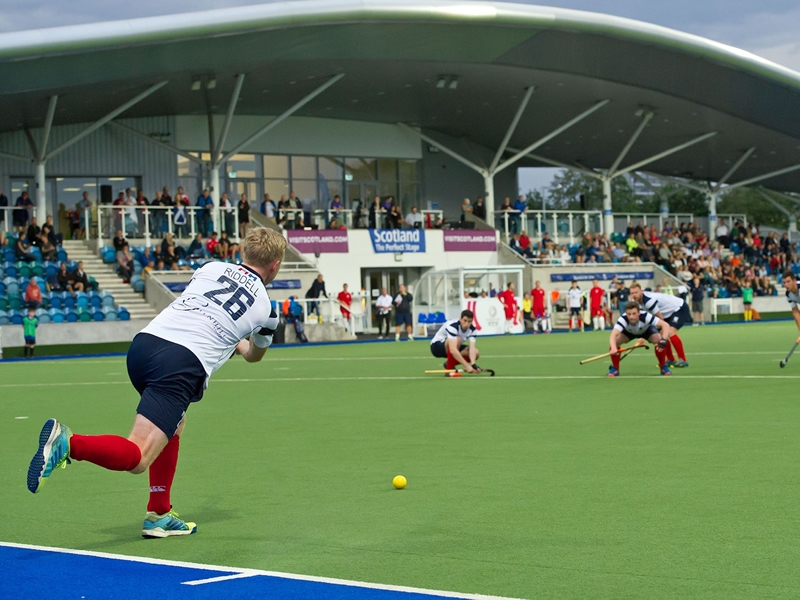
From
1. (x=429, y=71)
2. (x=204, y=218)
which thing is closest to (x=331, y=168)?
(x=429, y=71)

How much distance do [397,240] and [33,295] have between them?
52.2ft

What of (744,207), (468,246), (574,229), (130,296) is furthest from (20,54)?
(744,207)

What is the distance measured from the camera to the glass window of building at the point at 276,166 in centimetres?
4856

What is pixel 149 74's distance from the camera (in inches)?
1395

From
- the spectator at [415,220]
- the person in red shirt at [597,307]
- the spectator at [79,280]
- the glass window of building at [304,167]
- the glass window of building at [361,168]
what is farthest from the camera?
the glass window of building at [361,168]

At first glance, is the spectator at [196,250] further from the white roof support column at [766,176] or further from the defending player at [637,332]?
the white roof support column at [766,176]

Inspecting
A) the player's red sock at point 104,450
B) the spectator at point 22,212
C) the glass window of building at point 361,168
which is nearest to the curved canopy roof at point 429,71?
the glass window of building at point 361,168

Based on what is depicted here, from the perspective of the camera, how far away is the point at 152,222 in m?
38.3

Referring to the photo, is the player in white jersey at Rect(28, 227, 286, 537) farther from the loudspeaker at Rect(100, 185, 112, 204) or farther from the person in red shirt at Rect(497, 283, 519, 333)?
the loudspeaker at Rect(100, 185, 112, 204)

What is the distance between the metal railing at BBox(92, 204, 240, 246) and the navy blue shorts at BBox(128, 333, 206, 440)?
108 feet

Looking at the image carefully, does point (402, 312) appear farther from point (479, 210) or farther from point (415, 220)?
point (479, 210)

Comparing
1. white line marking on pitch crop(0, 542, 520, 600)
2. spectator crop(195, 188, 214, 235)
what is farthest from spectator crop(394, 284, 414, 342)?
white line marking on pitch crop(0, 542, 520, 600)

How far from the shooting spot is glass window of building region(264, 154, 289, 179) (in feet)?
159

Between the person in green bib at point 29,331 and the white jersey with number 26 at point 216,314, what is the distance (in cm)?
2520
